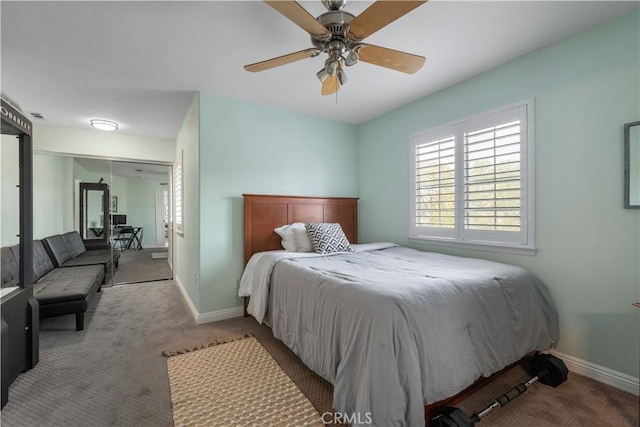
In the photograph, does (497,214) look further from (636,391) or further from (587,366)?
(636,391)

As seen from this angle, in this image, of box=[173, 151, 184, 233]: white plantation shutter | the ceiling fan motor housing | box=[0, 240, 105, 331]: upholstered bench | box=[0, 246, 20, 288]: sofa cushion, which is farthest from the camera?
box=[173, 151, 184, 233]: white plantation shutter

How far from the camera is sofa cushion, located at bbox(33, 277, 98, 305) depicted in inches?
101

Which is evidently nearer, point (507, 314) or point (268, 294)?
point (507, 314)

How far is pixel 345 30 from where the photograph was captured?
155cm

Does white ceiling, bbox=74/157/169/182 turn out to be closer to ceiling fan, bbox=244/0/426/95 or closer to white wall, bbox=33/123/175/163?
white wall, bbox=33/123/175/163

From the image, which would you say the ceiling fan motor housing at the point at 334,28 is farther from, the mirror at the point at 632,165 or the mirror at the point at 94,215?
the mirror at the point at 94,215

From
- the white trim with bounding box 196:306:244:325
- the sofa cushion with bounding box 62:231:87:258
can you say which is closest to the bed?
the white trim with bounding box 196:306:244:325

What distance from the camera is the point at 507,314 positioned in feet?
5.82

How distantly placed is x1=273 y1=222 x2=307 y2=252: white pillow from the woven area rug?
112 centimetres

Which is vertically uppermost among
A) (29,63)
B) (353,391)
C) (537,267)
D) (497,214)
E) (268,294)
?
(29,63)

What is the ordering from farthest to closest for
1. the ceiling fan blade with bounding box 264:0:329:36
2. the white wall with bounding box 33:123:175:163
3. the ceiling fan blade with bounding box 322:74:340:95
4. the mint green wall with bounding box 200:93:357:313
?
the white wall with bounding box 33:123:175:163
the mint green wall with bounding box 200:93:357:313
the ceiling fan blade with bounding box 322:74:340:95
the ceiling fan blade with bounding box 264:0:329:36

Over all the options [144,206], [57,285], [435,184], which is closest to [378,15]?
[435,184]

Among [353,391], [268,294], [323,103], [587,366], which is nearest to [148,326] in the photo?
[268,294]

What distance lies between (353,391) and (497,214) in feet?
6.50
